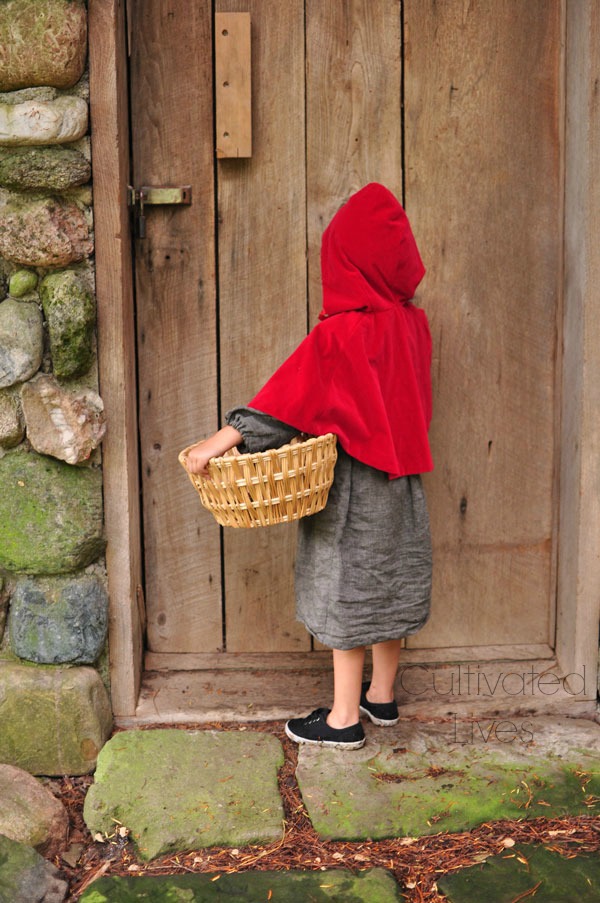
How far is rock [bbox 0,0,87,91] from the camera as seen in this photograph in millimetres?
2344

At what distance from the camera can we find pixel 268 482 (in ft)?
7.05

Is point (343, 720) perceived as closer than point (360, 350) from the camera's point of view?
No

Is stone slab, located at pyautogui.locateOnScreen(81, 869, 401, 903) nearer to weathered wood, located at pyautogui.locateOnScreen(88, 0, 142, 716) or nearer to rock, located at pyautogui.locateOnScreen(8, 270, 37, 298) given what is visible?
weathered wood, located at pyautogui.locateOnScreen(88, 0, 142, 716)

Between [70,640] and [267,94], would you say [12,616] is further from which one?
[267,94]

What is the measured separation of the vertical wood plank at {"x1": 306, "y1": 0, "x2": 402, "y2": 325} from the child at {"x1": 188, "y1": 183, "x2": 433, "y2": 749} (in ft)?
1.32

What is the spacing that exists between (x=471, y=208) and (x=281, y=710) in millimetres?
1646

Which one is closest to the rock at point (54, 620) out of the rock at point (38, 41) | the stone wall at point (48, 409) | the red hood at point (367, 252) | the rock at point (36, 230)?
the stone wall at point (48, 409)

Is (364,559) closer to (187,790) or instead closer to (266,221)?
(187,790)

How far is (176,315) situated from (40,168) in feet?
1.97

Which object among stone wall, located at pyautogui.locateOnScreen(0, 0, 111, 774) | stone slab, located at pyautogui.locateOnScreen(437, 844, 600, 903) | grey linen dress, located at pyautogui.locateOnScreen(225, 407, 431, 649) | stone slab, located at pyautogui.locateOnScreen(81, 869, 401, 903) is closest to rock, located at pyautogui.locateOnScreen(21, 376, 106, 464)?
stone wall, located at pyautogui.locateOnScreen(0, 0, 111, 774)

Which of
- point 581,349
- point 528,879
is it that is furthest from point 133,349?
point 528,879

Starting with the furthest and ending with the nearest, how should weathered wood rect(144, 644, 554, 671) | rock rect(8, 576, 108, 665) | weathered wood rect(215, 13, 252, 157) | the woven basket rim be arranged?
1. weathered wood rect(144, 644, 554, 671)
2. weathered wood rect(215, 13, 252, 157)
3. rock rect(8, 576, 108, 665)
4. the woven basket rim

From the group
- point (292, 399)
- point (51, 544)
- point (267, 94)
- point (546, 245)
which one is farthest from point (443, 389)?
point (51, 544)

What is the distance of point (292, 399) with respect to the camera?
2.30 meters
